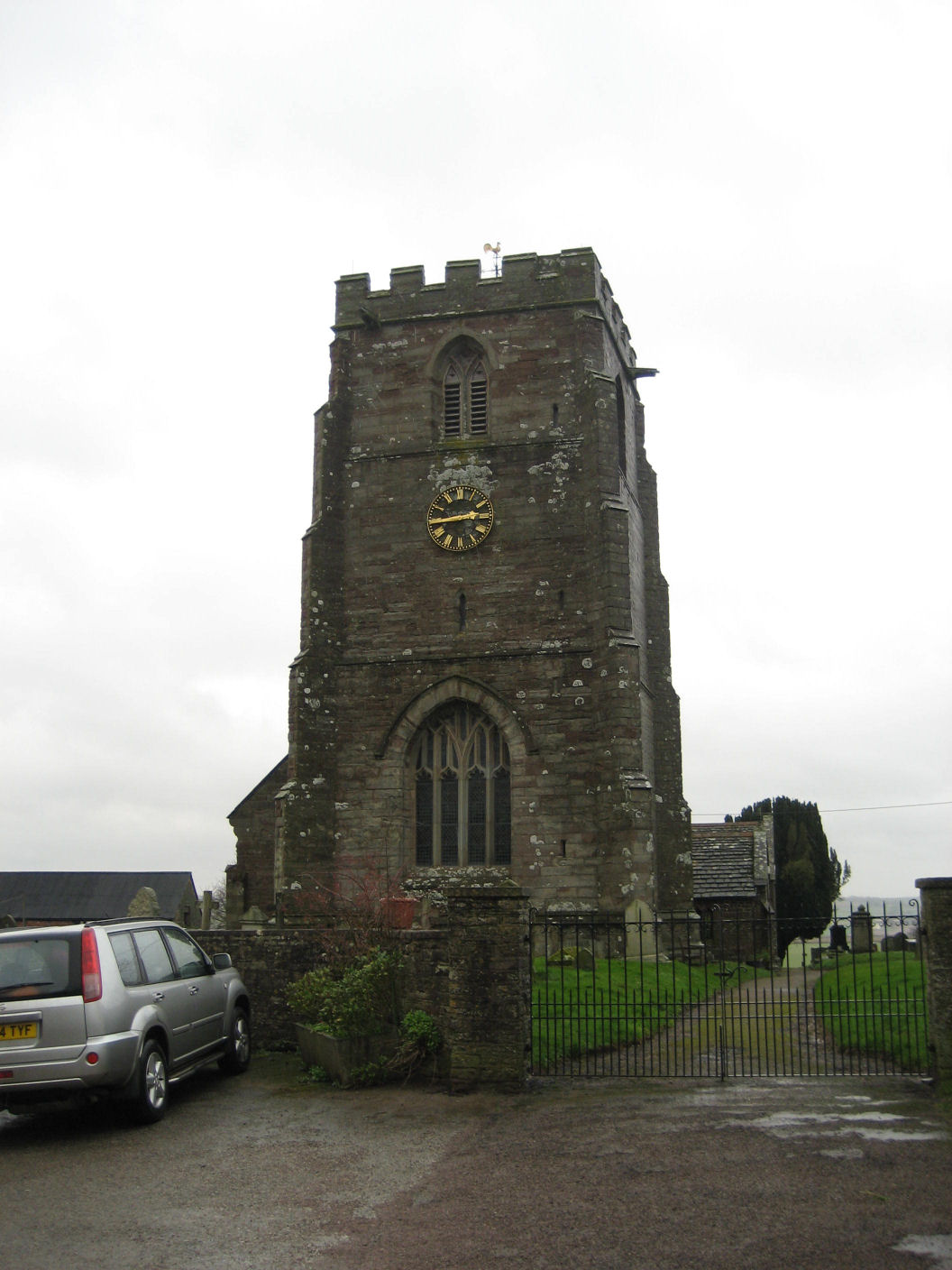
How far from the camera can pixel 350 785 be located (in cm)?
2353

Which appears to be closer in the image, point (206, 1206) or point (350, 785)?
point (206, 1206)

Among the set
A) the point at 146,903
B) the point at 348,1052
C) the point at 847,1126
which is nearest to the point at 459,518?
the point at 348,1052

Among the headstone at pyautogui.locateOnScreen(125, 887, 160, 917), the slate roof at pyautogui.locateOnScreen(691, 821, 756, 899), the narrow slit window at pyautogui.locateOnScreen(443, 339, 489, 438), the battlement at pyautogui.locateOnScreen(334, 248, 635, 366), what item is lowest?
the headstone at pyautogui.locateOnScreen(125, 887, 160, 917)

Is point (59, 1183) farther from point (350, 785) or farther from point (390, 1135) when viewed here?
point (350, 785)

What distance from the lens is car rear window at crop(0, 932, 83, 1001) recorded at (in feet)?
29.4

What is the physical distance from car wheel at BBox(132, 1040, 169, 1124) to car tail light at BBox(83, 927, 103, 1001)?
0.70 metres

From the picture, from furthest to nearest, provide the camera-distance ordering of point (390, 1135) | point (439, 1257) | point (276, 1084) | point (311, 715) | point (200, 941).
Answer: point (311, 715) < point (200, 941) < point (276, 1084) < point (390, 1135) < point (439, 1257)

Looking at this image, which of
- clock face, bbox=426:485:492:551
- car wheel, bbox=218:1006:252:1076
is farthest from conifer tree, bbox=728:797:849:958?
car wheel, bbox=218:1006:252:1076

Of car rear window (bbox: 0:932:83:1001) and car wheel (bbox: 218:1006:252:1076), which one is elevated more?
car rear window (bbox: 0:932:83:1001)

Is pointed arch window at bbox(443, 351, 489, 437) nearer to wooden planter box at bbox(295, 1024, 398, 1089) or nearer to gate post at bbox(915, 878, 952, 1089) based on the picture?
wooden planter box at bbox(295, 1024, 398, 1089)

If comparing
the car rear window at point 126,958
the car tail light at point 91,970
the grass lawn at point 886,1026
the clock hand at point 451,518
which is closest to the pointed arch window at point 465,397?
the clock hand at point 451,518

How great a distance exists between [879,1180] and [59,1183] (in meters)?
5.19

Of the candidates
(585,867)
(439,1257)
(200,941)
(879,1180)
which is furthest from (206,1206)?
(585,867)

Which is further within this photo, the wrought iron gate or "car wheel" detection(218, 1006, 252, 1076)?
"car wheel" detection(218, 1006, 252, 1076)
